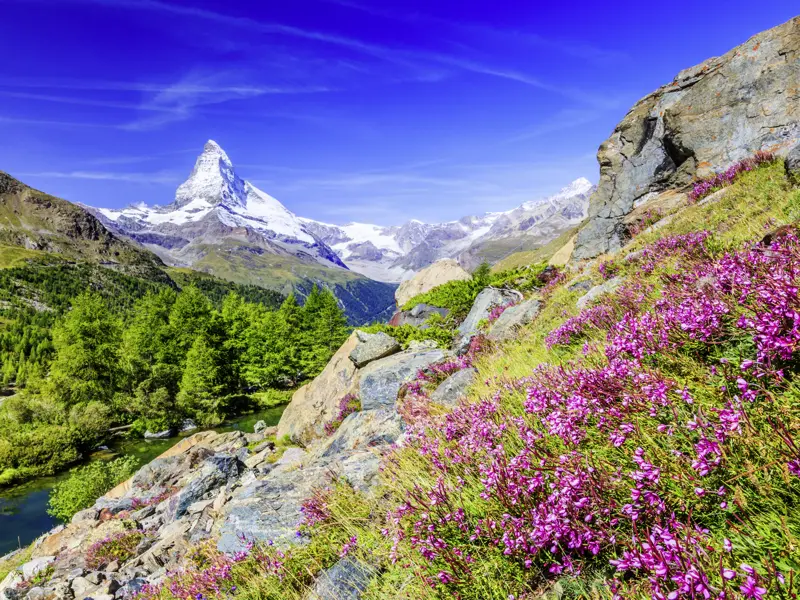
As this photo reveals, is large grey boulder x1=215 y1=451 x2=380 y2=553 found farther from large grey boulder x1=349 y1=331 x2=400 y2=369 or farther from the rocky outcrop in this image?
the rocky outcrop

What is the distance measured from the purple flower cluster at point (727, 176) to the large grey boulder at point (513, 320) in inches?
268

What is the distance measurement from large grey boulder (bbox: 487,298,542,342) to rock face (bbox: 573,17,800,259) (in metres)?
7.04

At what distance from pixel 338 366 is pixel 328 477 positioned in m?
13.6

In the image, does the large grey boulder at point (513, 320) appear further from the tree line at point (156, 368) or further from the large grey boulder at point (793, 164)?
the tree line at point (156, 368)

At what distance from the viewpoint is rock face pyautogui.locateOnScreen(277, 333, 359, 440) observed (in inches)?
734

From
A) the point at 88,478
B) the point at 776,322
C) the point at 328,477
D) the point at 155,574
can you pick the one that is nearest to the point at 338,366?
the point at 155,574

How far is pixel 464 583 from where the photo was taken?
3123mm

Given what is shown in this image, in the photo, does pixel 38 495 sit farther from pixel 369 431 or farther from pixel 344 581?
pixel 344 581

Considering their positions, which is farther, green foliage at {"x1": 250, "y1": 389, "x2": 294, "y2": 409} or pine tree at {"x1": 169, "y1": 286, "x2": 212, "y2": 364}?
pine tree at {"x1": 169, "y1": 286, "x2": 212, "y2": 364}

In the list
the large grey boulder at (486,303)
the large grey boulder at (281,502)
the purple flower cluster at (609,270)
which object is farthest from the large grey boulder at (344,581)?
the large grey boulder at (486,303)

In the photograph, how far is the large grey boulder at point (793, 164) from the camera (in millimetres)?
9133

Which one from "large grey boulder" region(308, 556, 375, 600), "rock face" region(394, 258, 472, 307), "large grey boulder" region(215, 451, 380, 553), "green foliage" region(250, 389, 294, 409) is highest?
"rock face" region(394, 258, 472, 307)

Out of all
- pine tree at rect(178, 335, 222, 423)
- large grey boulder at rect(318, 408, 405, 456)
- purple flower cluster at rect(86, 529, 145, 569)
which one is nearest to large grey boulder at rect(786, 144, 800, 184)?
large grey boulder at rect(318, 408, 405, 456)

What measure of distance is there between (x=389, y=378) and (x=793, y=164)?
37.4 ft
